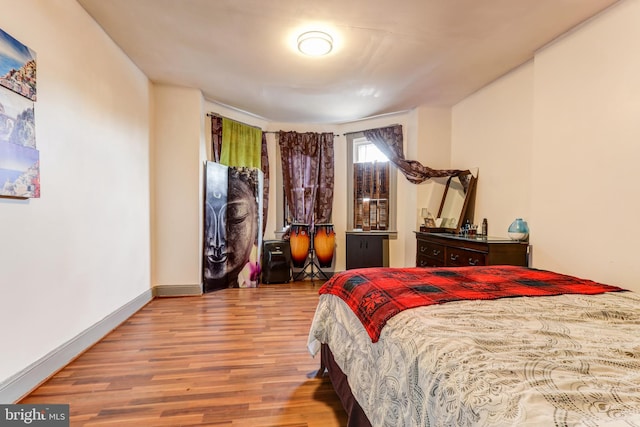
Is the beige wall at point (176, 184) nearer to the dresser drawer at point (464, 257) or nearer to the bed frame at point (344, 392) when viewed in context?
the bed frame at point (344, 392)

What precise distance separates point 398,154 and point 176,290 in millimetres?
3573

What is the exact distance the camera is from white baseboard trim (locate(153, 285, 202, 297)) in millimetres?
3637

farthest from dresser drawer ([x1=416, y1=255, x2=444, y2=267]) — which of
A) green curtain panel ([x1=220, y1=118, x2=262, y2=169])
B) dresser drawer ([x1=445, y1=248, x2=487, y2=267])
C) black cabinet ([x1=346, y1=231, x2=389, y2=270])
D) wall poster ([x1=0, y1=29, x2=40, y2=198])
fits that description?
wall poster ([x1=0, y1=29, x2=40, y2=198])

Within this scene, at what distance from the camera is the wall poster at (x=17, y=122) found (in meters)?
1.55

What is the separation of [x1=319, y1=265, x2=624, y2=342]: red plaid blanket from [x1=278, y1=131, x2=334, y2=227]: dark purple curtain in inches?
117

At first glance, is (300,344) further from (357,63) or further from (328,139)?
(328,139)

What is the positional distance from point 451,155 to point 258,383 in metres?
3.76

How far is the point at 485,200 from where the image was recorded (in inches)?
136

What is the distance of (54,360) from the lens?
192 cm

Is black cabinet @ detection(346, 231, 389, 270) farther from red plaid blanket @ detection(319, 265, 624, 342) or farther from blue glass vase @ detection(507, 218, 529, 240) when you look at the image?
red plaid blanket @ detection(319, 265, 624, 342)

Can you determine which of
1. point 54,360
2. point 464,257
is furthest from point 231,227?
point 464,257

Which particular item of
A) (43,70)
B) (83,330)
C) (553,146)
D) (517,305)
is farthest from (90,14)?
(553,146)

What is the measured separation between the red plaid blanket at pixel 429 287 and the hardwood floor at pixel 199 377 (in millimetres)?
674

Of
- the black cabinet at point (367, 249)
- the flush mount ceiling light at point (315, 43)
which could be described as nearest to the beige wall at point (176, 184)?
the flush mount ceiling light at point (315, 43)
